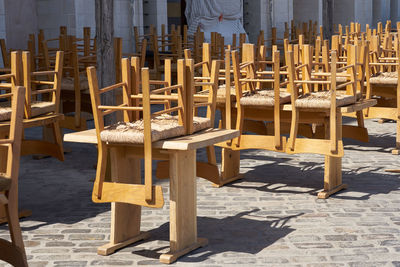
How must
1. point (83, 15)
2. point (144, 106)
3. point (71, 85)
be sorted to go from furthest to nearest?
point (83, 15) → point (71, 85) → point (144, 106)

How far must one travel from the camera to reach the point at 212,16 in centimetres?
2003

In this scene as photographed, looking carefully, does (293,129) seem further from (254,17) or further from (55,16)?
(254,17)

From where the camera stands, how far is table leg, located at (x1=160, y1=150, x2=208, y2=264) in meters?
4.98

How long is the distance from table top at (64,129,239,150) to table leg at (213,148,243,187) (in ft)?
6.66

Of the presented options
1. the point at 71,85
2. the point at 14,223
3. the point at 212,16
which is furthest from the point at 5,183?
the point at 212,16

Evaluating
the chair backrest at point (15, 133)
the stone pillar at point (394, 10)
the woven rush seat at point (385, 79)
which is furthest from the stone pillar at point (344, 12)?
the chair backrest at point (15, 133)

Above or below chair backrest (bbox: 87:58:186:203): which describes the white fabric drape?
above

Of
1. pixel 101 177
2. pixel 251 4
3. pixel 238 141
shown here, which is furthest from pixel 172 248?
pixel 251 4

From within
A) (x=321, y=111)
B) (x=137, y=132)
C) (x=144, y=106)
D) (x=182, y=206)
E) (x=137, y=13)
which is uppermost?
(x=137, y=13)

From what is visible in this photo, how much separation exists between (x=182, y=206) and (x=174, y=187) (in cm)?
15

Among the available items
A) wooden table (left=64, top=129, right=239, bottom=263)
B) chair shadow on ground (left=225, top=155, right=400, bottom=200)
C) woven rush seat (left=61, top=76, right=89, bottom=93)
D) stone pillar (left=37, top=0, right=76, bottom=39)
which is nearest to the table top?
wooden table (left=64, top=129, right=239, bottom=263)

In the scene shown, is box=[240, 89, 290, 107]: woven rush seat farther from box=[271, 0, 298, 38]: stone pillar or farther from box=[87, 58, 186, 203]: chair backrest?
box=[271, 0, 298, 38]: stone pillar

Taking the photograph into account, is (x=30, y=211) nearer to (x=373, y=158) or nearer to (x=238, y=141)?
(x=238, y=141)

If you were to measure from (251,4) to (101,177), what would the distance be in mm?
18299
